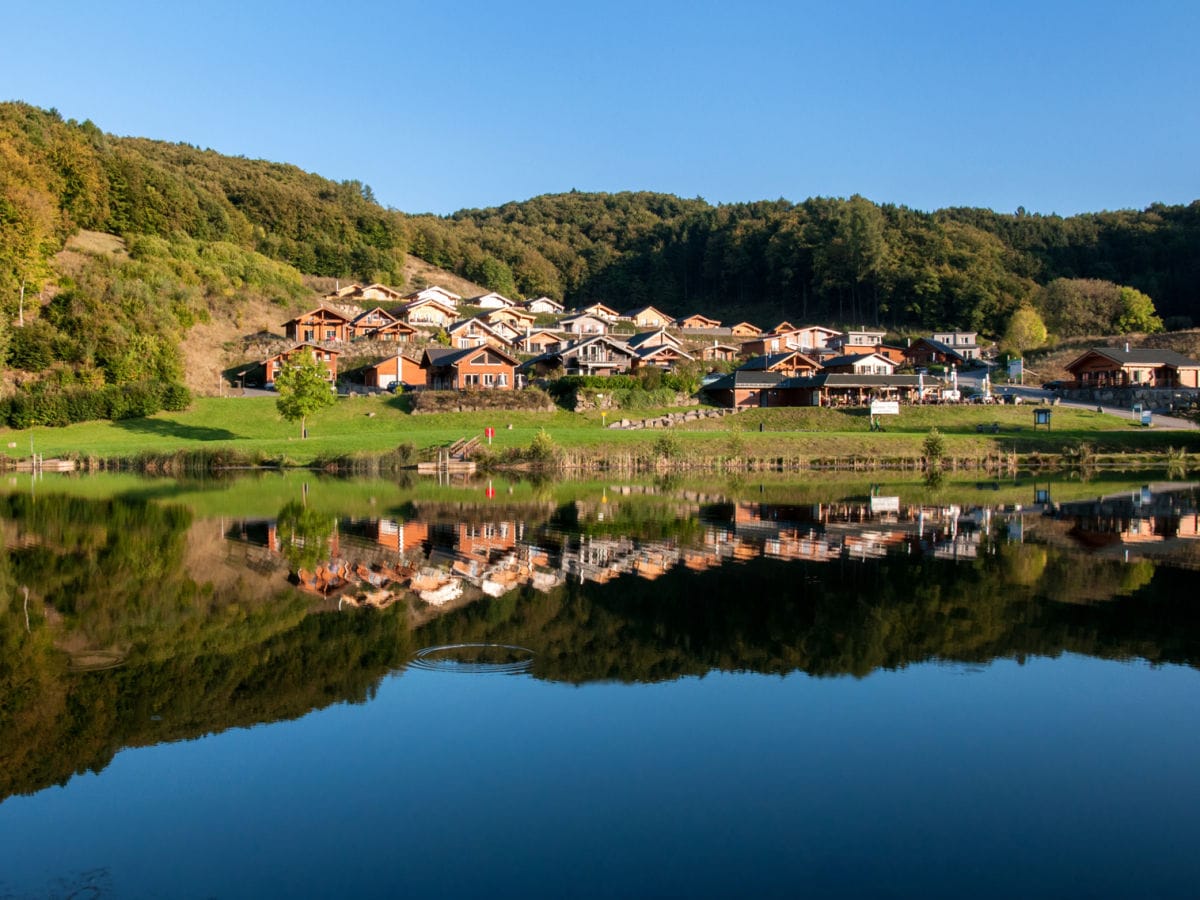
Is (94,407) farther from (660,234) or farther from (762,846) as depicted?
(660,234)

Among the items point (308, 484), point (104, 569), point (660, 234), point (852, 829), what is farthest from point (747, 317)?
point (852, 829)

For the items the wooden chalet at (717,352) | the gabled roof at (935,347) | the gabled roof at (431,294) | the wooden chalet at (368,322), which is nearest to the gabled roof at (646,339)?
the wooden chalet at (717,352)

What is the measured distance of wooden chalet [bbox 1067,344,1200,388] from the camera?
62.7m

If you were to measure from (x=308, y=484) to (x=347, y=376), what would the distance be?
34.4m

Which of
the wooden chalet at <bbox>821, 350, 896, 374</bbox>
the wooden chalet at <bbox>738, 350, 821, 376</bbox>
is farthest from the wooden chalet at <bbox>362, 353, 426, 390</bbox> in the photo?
the wooden chalet at <bbox>821, 350, 896, 374</bbox>

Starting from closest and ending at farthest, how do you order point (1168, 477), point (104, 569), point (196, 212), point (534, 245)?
1. point (104, 569)
2. point (1168, 477)
3. point (196, 212)
4. point (534, 245)

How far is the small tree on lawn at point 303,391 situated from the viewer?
4784cm

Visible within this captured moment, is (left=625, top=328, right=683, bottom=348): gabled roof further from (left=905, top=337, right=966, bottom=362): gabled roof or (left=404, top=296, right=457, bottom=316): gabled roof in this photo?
(left=905, top=337, right=966, bottom=362): gabled roof

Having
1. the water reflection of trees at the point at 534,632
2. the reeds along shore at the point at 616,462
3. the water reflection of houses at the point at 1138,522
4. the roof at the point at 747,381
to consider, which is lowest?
the reeds along shore at the point at 616,462

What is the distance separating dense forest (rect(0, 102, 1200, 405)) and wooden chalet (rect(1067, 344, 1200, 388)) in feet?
94.0

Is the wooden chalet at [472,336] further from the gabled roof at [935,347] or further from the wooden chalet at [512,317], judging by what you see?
the gabled roof at [935,347]

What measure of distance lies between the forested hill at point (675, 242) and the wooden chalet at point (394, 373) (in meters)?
24.6

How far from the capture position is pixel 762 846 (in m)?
6.66

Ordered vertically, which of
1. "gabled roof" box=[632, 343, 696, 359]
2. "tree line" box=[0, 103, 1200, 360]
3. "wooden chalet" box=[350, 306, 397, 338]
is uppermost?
"tree line" box=[0, 103, 1200, 360]
